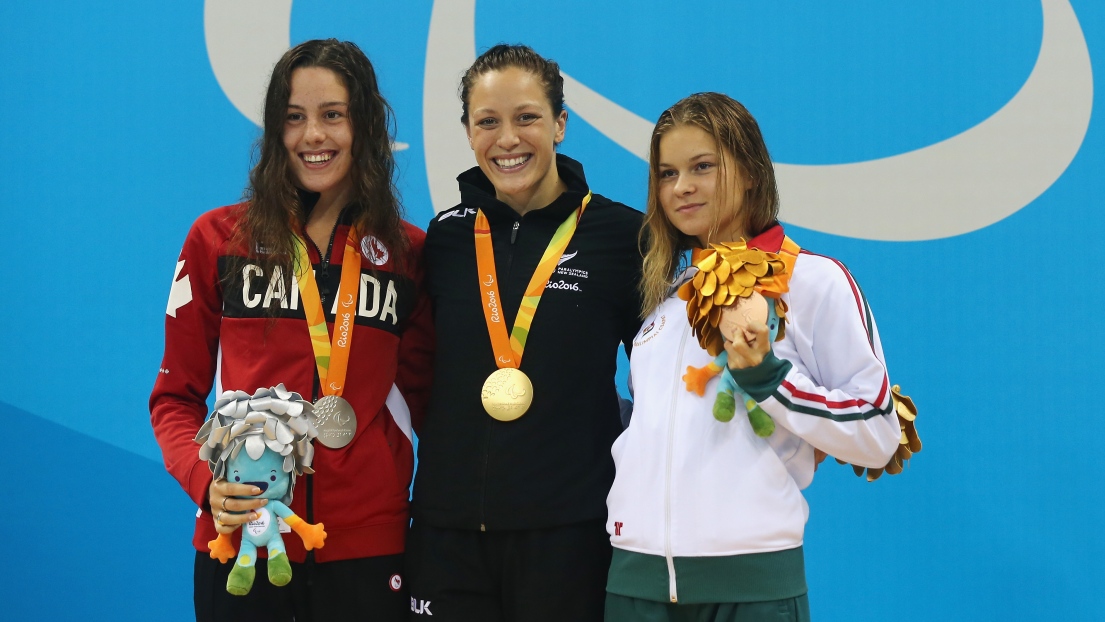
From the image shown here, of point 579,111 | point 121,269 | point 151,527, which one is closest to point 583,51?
point 579,111

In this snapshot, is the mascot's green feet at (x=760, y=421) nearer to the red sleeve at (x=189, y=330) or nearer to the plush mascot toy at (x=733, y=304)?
the plush mascot toy at (x=733, y=304)

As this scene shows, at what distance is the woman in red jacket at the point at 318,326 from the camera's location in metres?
1.88

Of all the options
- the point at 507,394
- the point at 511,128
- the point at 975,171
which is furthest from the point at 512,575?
the point at 975,171

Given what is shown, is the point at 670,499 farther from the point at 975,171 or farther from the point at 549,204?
the point at 975,171

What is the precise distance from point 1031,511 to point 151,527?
2839 mm

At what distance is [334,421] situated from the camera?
188cm

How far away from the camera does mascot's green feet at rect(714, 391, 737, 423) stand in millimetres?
1665

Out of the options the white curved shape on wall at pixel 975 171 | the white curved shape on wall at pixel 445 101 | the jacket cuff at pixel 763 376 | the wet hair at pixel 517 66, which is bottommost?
the jacket cuff at pixel 763 376

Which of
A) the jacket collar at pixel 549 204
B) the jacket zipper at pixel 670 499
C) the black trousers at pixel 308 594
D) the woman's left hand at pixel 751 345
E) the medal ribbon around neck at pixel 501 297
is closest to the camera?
the woman's left hand at pixel 751 345

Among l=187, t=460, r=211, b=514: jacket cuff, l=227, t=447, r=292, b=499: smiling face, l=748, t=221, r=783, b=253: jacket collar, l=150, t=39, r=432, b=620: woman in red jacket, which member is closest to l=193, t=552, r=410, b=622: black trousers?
l=150, t=39, r=432, b=620: woman in red jacket

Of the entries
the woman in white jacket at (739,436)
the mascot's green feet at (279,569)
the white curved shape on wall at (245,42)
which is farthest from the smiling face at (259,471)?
the white curved shape on wall at (245,42)

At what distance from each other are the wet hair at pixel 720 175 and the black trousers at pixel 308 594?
0.76m

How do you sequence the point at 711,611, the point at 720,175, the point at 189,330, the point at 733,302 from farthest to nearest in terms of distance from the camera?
the point at 189,330 → the point at 720,175 → the point at 711,611 → the point at 733,302

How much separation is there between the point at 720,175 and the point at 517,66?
511mm
